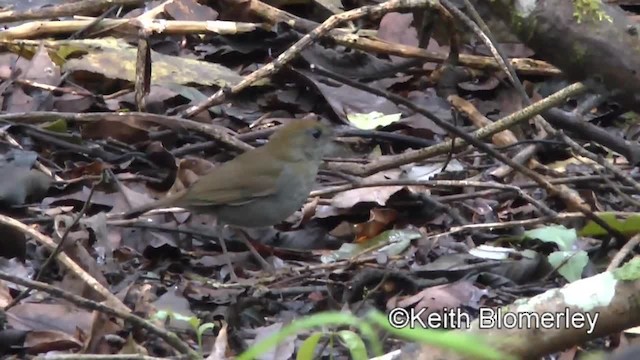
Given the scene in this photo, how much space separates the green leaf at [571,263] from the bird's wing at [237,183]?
135 centimetres

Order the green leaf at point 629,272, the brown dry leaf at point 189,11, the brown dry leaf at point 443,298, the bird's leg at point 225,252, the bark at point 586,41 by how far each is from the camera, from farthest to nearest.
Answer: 1. the brown dry leaf at point 189,11
2. the bird's leg at point 225,252
3. the brown dry leaf at point 443,298
4. the bark at point 586,41
5. the green leaf at point 629,272

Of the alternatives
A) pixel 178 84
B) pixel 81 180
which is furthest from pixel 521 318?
pixel 178 84

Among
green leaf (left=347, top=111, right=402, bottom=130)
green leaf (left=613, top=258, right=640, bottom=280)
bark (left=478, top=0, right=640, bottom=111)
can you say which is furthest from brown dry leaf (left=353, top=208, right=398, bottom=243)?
green leaf (left=613, top=258, right=640, bottom=280)

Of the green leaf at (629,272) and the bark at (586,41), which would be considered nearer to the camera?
the green leaf at (629,272)

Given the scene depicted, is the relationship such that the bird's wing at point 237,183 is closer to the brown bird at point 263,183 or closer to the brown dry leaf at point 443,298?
the brown bird at point 263,183

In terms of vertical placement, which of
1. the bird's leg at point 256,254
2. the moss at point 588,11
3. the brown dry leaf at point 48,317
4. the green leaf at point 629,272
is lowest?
the bird's leg at point 256,254

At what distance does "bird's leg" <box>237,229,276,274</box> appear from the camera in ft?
13.4

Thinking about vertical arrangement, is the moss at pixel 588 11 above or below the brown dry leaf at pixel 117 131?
above

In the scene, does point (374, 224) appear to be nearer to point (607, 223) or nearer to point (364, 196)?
point (364, 196)

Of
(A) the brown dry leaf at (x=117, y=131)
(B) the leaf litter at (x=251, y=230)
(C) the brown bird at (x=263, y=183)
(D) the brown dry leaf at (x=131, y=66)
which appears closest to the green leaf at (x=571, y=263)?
(B) the leaf litter at (x=251, y=230)

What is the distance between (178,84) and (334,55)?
2.67 ft

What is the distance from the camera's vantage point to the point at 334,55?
18.8 ft

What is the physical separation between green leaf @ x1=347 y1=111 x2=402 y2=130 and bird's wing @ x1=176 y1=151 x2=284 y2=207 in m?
0.65

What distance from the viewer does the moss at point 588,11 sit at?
8.41 ft
